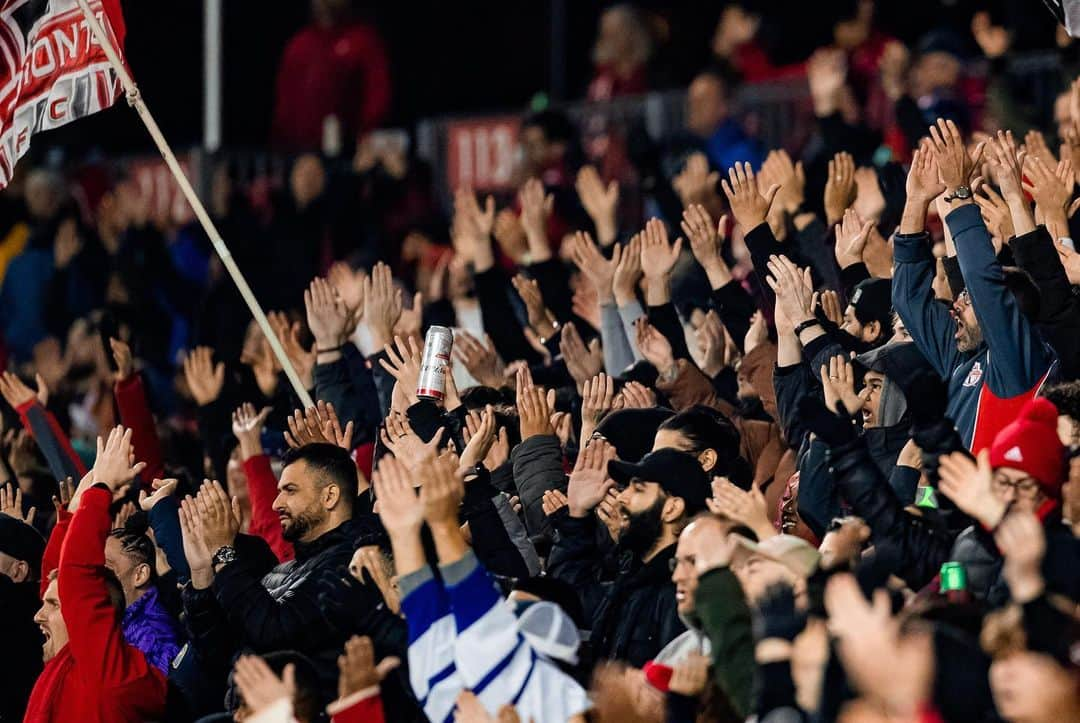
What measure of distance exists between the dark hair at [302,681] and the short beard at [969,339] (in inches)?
91.5

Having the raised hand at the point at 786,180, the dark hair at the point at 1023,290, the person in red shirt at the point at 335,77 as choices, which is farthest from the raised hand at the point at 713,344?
the person in red shirt at the point at 335,77

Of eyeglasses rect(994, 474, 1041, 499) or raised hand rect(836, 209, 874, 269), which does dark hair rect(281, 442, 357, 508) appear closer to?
raised hand rect(836, 209, 874, 269)

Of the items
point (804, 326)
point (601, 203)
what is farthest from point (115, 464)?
point (601, 203)

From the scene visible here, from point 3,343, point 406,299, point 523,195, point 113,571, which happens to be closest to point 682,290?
point 523,195

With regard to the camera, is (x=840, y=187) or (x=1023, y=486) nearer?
(x=1023, y=486)

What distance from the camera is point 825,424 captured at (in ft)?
19.6

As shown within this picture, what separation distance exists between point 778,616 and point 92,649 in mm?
2560

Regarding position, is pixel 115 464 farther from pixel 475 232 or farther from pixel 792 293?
pixel 475 232

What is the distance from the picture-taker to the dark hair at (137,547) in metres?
7.62

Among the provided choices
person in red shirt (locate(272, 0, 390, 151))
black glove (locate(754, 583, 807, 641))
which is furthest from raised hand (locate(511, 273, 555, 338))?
person in red shirt (locate(272, 0, 390, 151))

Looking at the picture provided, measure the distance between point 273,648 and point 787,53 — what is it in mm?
8911

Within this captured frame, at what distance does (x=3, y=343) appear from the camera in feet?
43.4

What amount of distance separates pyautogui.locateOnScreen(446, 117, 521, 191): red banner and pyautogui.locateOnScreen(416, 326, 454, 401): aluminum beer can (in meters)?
5.92

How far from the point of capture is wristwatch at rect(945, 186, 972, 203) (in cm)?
669
